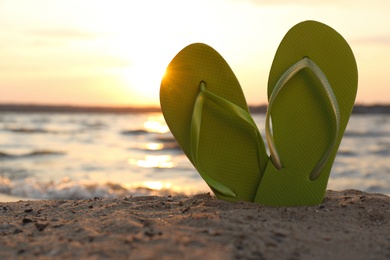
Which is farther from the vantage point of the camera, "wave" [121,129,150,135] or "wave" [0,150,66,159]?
"wave" [121,129,150,135]

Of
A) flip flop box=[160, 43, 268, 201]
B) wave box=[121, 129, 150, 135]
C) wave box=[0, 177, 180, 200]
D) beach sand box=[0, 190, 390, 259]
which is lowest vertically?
wave box=[0, 177, 180, 200]

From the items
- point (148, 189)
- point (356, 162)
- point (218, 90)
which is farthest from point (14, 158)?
point (218, 90)

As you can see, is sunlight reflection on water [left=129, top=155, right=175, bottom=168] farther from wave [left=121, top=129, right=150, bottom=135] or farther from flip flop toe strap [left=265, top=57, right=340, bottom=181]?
wave [left=121, top=129, right=150, bottom=135]

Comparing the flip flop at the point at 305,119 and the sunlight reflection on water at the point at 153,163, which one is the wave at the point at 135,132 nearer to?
the sunlight reflection on water at the point at 153,163

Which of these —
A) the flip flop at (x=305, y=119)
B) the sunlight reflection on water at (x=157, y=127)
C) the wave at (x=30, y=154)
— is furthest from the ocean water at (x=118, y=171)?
the sunlight reflection on water at (x=157, y=127)

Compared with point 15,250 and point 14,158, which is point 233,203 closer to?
point 15,250

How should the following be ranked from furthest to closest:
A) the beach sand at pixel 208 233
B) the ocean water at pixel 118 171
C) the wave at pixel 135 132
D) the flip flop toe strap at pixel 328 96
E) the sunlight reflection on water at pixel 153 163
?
1. the wave at pixel 135 132
2. the sunlight reflection on water at pixel 153 163
3. the ocean water at pixel 118 171
4. the flip flop toe strap at pixel 328 96
5. the beach sand at pixel 208 233

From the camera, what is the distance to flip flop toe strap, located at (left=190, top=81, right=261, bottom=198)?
70.7 inches

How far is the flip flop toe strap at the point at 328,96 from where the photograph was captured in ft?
5.88

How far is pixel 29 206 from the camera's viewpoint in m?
2.12

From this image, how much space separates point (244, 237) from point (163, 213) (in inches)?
18.3

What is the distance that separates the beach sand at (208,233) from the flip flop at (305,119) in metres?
0.10

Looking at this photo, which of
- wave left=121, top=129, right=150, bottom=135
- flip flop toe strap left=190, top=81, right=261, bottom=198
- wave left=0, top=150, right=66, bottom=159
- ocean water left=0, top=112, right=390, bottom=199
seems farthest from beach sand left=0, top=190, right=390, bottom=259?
wave left=121, top=129, right=150, bottom=135

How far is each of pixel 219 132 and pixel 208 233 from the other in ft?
2.10
